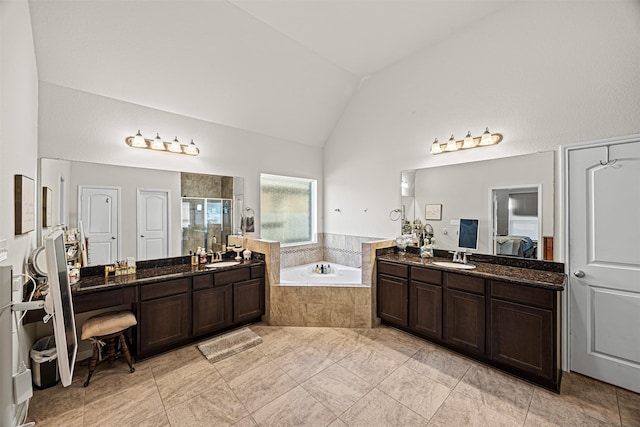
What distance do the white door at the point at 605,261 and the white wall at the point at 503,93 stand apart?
296mm

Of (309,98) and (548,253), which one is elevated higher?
(309,98)

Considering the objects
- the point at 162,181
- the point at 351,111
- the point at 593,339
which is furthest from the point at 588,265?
the point at 162,181

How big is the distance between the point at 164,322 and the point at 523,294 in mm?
3462

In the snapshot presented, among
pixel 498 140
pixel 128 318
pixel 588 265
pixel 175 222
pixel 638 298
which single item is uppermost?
pixel 498 140

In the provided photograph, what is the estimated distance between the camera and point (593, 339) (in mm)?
2424

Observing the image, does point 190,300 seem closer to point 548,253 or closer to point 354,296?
point 354,296

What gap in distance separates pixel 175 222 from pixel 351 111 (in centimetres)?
329

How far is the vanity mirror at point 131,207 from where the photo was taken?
107 inches

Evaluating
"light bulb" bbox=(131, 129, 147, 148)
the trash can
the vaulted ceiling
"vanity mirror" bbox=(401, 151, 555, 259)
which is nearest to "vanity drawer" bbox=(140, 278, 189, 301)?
the trash can

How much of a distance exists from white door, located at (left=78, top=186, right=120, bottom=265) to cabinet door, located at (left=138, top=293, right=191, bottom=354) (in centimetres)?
76

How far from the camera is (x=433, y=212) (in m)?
3.57

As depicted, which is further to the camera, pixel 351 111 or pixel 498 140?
pixel 351 111

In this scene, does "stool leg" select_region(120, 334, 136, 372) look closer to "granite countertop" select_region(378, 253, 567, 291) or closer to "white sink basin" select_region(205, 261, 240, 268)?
"white sink basin" select_region(205, 261, 240, 268)

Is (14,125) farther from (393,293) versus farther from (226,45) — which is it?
(393,293)
